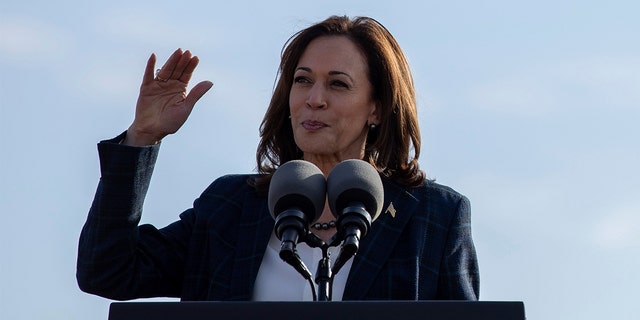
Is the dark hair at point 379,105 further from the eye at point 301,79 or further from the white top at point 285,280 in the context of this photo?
the white top at point 285,280

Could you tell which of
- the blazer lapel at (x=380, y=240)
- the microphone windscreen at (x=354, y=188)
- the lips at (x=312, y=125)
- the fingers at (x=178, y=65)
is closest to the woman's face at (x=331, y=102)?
the lips at (x=312, y=125)

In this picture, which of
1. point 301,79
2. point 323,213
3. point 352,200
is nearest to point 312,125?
point 301,79

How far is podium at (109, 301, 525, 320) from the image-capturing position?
2.78m

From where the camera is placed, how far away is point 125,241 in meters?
4.44

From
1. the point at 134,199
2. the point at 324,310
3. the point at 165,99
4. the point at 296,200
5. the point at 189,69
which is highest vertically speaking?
the point at 189,69

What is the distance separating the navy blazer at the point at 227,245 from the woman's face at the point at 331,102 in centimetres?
25

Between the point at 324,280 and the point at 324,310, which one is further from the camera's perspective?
the point at 324,280

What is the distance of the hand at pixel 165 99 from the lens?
430 centimetres

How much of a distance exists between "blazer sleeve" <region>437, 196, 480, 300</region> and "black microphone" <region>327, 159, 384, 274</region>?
123cm

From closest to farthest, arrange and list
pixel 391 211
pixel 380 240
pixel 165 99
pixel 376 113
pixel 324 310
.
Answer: pixel 324 310
pixel 165 99
pixel 380 240
pixel 391 211
pixel 376 113

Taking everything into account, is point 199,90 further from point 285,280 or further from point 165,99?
point 285,280

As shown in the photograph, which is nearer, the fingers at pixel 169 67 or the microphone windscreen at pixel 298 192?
the microphone windscreen at pixel 298 192

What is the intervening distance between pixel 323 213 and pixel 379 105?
2.03 ft

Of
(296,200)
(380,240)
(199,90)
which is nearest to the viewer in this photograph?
(296,200)
